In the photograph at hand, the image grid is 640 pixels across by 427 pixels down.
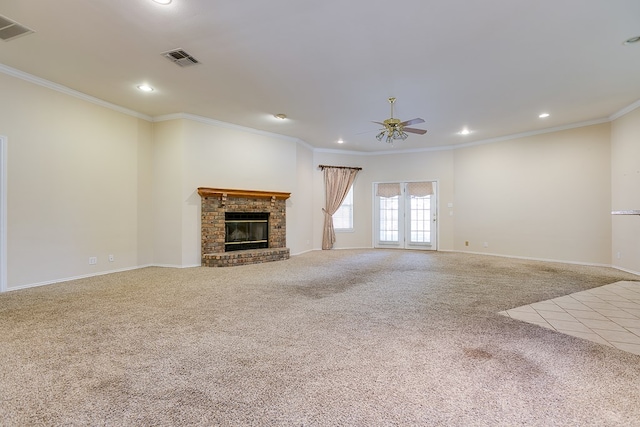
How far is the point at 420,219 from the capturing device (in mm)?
8789

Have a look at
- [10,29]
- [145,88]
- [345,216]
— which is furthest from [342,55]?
[345,216]

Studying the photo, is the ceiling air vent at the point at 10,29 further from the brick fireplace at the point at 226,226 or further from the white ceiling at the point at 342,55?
the brick fireplace at the point at 226,226

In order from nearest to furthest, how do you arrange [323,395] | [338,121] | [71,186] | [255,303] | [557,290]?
[323,395] < [255,303] < [557,290] < [71,186] < [338,121]

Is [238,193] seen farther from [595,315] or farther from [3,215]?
[595,315]

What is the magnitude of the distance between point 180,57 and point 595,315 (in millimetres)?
5435

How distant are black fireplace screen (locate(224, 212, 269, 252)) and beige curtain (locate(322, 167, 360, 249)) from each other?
2077 millimetres

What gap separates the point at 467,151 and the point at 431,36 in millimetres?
5569

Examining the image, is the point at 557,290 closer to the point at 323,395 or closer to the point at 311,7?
the point at 323,395

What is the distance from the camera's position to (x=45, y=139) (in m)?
4.44

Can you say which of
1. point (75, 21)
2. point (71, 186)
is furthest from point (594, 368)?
point (71, 186)

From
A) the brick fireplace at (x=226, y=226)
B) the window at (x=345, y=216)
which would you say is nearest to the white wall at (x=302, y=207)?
the brick fireplace at (x=226, y=226)

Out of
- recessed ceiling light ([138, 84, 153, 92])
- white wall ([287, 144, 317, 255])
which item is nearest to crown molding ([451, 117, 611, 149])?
white wall ([287, 144, 317, 255])

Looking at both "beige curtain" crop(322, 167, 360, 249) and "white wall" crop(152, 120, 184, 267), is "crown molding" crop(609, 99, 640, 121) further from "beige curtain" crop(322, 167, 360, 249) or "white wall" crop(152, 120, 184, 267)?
"white wall" crop(152, 120, 184, 267)

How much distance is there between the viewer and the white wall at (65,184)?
415cm
